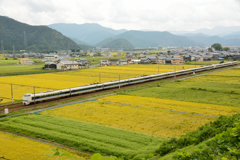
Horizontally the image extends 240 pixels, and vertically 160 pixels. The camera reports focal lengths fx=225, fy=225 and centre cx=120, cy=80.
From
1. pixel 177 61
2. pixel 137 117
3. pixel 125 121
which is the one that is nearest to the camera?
pixel 125 121

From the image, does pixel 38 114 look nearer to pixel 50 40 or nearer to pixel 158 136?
pixel 158 136

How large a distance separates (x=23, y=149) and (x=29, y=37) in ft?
575

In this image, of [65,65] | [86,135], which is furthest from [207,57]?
[86,135]

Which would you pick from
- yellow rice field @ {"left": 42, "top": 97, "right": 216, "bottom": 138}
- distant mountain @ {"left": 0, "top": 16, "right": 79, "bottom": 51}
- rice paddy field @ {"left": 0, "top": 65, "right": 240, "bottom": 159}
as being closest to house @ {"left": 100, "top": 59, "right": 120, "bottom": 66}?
rice paddy field @ {"left": 0, "top": 65, "right": 240, "bottom": 159}

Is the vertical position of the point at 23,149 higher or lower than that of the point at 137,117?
higher

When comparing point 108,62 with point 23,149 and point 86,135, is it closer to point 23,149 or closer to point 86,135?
point 86,135

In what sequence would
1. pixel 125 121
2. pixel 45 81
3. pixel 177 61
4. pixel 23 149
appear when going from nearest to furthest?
pixel 23 149 → pixel 125 121 → pixel 45 81 → pixel 177 61

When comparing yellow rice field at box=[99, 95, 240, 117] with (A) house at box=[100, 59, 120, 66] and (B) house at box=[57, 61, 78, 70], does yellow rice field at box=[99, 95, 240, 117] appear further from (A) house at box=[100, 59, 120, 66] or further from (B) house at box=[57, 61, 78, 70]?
(A) house at box=[100, 59, 120, 66]

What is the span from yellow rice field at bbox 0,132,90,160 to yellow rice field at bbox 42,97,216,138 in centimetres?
553

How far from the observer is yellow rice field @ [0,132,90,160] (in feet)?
39.7

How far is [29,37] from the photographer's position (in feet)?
566

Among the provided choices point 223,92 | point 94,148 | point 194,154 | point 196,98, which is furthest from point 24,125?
point 223,92

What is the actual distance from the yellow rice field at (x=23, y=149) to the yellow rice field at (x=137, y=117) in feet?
18.2

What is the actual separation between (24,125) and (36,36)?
171274 millimetres
